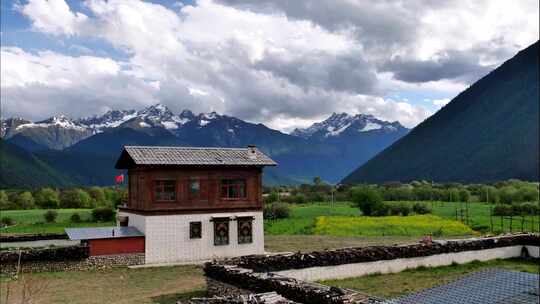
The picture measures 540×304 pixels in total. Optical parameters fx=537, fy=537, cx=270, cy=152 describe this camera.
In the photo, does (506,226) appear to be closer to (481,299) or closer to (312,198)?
(481,299)

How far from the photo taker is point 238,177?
115ft

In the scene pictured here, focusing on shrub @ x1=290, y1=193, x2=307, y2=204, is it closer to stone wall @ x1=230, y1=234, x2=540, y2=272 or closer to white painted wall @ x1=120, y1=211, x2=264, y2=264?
white painted wall @ x1=120, y1=211, x2=264, y2=264

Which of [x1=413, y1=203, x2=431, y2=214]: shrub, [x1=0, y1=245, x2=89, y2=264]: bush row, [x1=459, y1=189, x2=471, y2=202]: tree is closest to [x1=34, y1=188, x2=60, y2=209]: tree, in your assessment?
[x1=413, y1=203, x2=431, y2=214]: shrub

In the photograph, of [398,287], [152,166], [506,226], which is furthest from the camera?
[506,226]

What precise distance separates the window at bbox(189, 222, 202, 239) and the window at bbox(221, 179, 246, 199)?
2536 mm

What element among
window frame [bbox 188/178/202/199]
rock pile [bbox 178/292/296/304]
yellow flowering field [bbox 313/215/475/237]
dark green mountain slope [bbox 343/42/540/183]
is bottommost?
yellow flowering field [bbox 313/215/475/237]

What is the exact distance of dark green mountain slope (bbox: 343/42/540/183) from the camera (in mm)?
153625

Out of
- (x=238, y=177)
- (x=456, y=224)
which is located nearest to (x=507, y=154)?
(x=456, y=224)

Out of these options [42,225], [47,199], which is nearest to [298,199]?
[47,199]

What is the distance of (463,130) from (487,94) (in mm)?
18692

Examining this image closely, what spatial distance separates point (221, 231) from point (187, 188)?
344 cm

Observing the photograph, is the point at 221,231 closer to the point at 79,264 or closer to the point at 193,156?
the point at 193,156

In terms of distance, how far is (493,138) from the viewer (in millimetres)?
166500

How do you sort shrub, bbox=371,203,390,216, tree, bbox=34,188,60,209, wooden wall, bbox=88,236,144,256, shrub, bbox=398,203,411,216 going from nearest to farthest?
wooden wall, bbox=88,236,144,256
shrub, bbox=371,203,390,216
shrub, bbox=398,203,411,216
tree, bbox=34,188,60,209
